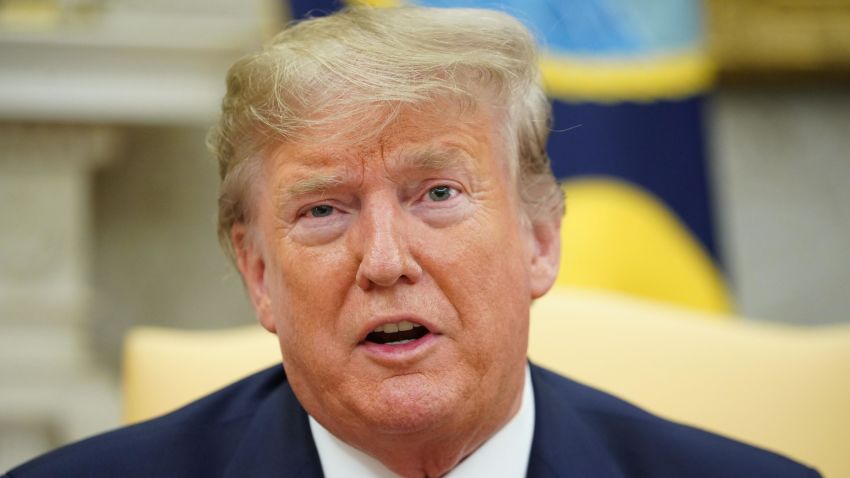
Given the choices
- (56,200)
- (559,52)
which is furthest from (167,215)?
(559,52)

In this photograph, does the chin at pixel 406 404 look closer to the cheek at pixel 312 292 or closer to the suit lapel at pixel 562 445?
the cheek at pixel 312 292

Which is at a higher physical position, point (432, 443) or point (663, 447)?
point (432, 443)

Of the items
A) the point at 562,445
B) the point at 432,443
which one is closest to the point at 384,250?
the point at 432,443

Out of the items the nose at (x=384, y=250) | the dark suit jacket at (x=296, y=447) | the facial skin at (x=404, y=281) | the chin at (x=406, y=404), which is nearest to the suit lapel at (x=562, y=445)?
the dark suit jacket at (x=296, y=447)

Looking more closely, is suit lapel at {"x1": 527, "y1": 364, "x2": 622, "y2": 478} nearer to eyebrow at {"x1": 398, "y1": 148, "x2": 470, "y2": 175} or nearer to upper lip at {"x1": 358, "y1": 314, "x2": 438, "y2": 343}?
upper lip at {"x1": 358, "y1": 314, "x2": 438, "y2": 343}

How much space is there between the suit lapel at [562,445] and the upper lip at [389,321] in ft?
0.94

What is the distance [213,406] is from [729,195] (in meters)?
2.97

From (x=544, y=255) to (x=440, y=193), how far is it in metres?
0.25

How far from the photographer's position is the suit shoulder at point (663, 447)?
1671 millimetres

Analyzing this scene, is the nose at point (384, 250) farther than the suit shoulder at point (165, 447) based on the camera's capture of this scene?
No

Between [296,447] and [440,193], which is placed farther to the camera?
[296,447]

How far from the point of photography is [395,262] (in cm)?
142

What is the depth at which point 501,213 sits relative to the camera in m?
1.55

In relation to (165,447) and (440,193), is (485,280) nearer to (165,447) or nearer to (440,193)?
(440,193)
